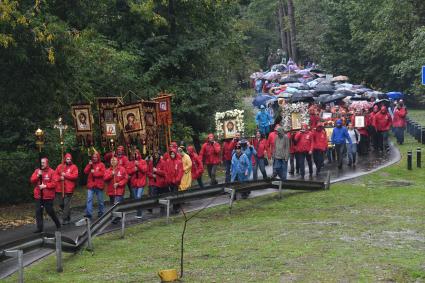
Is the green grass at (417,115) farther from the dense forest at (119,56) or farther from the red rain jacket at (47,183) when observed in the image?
the red rain jacket at (47,183)

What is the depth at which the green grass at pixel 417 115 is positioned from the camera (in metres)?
41.8

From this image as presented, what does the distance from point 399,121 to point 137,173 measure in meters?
16.2

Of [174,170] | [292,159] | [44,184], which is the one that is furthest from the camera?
[292,159]

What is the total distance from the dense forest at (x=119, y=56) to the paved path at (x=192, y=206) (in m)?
3.52

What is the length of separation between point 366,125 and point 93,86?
11250mm

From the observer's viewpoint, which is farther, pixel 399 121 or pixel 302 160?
pixel 399 121

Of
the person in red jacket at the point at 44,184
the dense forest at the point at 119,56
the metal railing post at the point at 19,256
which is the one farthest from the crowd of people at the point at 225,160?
the metal railing post at the point at 19,256

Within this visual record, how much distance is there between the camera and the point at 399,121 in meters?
32.6

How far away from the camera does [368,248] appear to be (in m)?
14.5

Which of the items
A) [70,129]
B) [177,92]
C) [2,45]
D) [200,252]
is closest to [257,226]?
[200,252]

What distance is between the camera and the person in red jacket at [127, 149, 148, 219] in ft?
65.2

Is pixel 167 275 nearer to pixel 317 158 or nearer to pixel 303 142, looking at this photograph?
pixel 303 142

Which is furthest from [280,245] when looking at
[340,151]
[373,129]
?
[373,129]

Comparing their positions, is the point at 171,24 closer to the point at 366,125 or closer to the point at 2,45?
the point at 366,125
